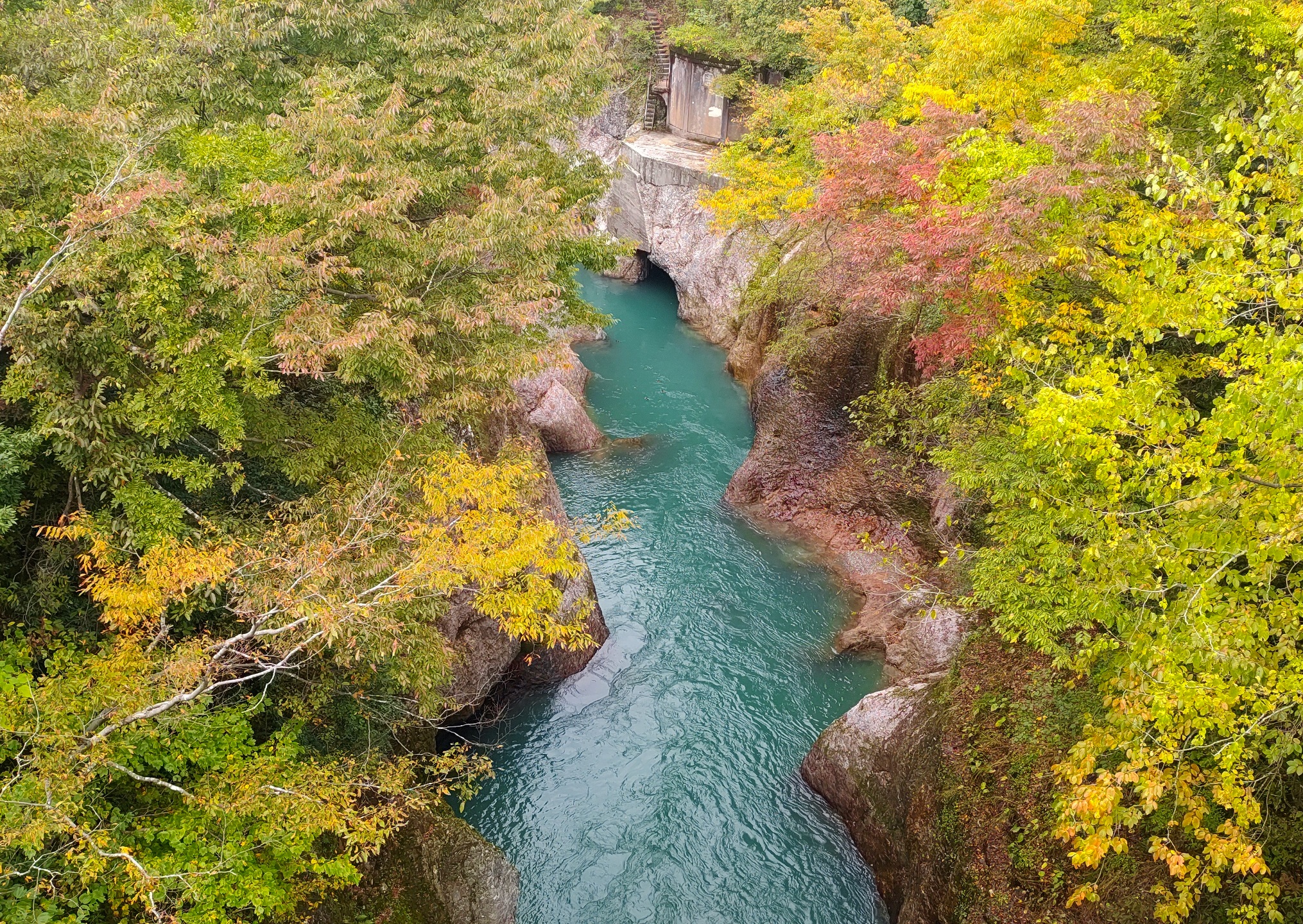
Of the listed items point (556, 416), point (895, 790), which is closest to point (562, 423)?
point (556, 416)

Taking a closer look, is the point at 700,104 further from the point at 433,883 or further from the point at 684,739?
the point at 433,883

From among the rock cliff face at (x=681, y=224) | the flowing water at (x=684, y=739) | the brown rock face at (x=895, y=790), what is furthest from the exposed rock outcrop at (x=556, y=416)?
the brown rock face at (x=895, y=790)

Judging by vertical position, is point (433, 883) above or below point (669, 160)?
below

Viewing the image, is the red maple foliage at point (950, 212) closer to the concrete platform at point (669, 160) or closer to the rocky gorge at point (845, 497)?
the rocky gorge at point (845, 497)

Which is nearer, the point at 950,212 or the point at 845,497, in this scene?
the point at 950,212

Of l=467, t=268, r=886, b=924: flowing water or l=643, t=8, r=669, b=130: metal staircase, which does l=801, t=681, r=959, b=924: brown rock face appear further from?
l=643, t=8, r=669, b=130: metal staircase

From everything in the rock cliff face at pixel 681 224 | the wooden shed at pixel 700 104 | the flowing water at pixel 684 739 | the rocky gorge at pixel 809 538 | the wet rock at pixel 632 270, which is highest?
the wooden shed at pixel 700 104
